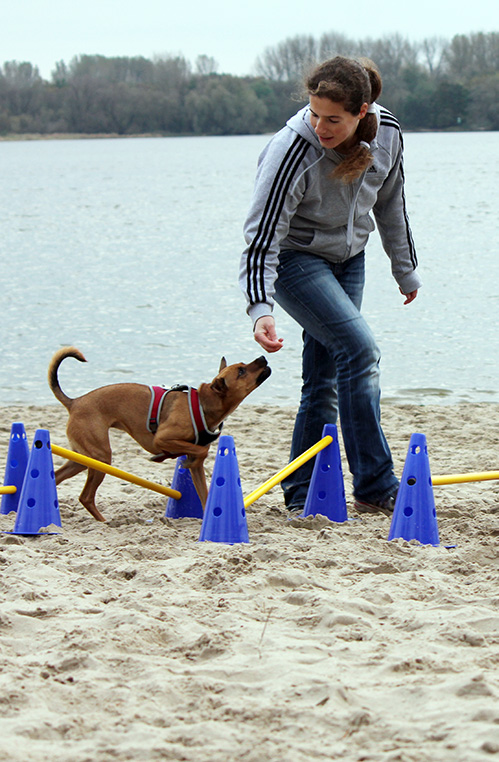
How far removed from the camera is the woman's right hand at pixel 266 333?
4301 mm

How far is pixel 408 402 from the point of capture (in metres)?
8.48

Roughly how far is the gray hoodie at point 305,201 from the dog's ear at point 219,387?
625mm

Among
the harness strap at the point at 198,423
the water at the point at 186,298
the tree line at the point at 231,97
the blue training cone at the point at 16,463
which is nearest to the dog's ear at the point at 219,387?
the harness strap at the point at 198,423

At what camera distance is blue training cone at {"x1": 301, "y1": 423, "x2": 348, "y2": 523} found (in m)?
4.84

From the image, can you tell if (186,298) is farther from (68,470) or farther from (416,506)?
(416,506)

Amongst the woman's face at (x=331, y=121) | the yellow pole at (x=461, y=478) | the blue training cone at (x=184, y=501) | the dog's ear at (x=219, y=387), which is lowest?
the blue training cone at (x=184, y=501)

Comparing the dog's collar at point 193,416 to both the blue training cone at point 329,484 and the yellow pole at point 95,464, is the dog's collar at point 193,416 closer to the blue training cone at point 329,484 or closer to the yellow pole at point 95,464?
the yellow pole at point 95,464

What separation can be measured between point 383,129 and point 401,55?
8774 centimetres

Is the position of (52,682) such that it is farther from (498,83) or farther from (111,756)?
(498,83)

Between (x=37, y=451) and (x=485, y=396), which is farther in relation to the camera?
(x=485, y=396)

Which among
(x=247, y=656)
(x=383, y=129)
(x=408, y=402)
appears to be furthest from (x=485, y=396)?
(x=247, y=656)

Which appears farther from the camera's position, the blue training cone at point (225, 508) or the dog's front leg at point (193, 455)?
the dog's front leg at point (193, 455)

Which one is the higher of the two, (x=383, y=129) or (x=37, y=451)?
(x=383, y=129)

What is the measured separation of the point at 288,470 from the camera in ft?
15.1
